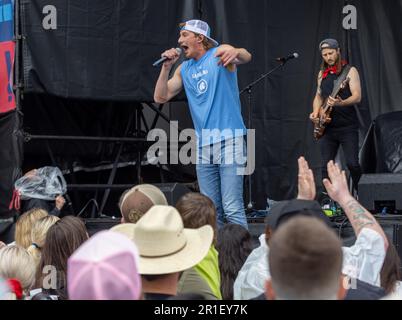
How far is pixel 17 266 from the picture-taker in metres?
3.35

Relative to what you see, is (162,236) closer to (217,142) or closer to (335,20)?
(217,142)

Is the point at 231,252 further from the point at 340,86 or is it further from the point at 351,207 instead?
the point at 340,86

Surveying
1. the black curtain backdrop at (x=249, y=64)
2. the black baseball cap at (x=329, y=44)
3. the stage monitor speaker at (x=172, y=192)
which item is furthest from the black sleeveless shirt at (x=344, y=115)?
the stage monitor speaker at (x=172, y=192)

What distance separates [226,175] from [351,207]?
2541 millimetres

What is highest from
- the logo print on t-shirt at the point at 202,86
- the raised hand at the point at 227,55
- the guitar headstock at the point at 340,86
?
the raised hand at the point at 227,55

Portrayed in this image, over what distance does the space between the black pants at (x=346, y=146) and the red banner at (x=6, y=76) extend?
3.02 meters

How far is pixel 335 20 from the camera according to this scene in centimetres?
859

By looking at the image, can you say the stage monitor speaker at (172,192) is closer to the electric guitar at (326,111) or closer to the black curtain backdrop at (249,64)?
the black curtain backdrop at (249,64)

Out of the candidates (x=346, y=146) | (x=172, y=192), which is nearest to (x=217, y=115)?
(x=172, y=192)

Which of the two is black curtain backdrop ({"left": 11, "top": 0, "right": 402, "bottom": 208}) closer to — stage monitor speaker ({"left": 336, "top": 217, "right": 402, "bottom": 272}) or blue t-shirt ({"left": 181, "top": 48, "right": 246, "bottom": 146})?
blue t-shirt ({"left": 181, "top": 48, "right": 246, "bottom": 146})

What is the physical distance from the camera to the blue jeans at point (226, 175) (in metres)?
5.56

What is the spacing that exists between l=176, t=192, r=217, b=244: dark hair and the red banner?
3607 millimetres

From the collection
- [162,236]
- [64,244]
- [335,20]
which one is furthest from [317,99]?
[162,236]

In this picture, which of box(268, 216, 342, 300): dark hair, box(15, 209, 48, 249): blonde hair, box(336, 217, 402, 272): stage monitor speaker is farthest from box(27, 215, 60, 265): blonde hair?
box(268, 216, 342, 300): dark hair
